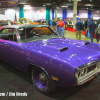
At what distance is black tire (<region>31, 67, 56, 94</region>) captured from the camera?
2.29 metres

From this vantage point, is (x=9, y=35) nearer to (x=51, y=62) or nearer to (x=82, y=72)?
(x=51, y=62)

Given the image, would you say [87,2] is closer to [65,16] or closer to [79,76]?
[65,16]

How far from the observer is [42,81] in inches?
98.7

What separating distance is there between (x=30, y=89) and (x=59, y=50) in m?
1.13

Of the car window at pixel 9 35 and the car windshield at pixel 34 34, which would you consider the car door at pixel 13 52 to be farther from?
the car windshield at pixel 34 34

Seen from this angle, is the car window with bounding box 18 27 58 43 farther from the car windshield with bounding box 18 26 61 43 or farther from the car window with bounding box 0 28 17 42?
the car window with bounding box 0 28 17 42

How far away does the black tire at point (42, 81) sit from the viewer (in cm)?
229

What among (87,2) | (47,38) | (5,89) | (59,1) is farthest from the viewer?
(87,2)

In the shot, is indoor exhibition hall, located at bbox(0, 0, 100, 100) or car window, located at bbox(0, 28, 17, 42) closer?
indoor exhibition hall, located at bbox(0, 0, 100, 100)

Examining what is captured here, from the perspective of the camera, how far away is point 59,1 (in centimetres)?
2345

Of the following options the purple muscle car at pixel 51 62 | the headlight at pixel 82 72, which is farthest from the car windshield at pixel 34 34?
the headlight at pixel 82 72

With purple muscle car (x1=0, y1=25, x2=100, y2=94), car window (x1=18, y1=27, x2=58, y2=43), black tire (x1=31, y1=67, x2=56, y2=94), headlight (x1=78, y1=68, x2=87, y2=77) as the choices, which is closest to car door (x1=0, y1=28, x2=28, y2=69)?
purple muscle car (x1=0, y1=25, x2=100, y2=94)

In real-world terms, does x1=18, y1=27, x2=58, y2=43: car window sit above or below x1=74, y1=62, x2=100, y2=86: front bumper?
above

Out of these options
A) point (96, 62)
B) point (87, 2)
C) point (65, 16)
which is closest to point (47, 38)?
point (96, 62)
